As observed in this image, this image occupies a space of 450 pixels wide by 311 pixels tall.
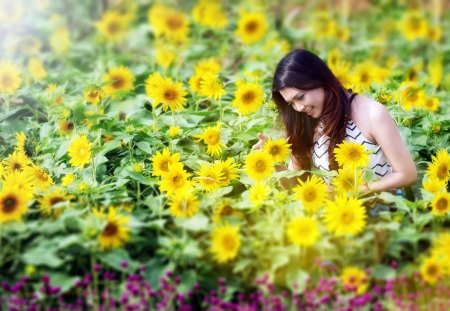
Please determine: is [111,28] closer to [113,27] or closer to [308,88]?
[113,27]

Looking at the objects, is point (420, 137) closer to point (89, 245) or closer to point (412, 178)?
point (412, 178)

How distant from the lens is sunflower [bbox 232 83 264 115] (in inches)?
142

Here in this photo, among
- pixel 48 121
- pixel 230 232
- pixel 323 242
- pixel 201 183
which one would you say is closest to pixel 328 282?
pixel 323 242

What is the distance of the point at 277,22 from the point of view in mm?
6434

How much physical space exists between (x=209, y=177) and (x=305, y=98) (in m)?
0.59

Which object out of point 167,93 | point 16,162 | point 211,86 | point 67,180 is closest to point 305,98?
point 211,86

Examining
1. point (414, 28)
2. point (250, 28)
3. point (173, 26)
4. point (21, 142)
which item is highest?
point (414, 28)

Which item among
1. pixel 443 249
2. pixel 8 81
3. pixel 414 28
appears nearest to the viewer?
pixel 443 249

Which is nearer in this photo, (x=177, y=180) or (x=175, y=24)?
Answer: (x=177, y=180)

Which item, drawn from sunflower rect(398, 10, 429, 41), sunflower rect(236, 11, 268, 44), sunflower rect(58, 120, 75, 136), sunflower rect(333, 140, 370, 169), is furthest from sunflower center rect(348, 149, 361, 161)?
sunflower rect(398, 10, 429, 41)

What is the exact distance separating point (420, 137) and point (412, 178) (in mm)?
552

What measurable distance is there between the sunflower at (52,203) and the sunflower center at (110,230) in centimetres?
24

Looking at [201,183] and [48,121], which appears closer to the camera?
[201,183]

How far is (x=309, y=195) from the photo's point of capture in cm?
290
